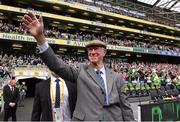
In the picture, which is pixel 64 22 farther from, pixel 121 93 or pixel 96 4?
pixel 121 93

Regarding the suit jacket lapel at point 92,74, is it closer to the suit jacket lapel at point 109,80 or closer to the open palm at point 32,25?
the suit jacket lapel at point 109,80

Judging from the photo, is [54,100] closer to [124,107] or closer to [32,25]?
[124,107]

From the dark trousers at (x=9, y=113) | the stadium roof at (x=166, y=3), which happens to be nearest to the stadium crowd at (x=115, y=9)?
the stadium roof at (x=166, y=3)

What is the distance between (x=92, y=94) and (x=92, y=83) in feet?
0.36

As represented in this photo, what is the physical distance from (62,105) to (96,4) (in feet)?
128

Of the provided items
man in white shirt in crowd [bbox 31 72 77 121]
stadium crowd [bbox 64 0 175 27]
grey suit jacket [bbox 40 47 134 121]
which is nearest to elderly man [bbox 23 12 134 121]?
grey suit jacket [bbox 40 47 134 121]

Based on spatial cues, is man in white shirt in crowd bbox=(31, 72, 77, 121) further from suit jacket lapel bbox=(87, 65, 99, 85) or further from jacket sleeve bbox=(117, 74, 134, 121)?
jacket sleeve bbox=(117, 74, 134, 121)

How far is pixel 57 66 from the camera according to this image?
2.57 meters

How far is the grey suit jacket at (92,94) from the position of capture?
2.51 m

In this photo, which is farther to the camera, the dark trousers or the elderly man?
the dark trousers

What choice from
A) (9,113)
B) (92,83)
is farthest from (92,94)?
A: (9,113)

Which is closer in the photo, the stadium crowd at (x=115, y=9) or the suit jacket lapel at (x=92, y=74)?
the suit jacket lapel at (x=92, y=74)

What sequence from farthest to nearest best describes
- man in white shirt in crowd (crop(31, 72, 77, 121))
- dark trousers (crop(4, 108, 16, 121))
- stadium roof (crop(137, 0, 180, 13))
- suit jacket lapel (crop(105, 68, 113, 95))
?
stadium roof (crop(137, 0, 180, 13)), dark trousers (crop(4, 108, 16, 121)), man in white shirt in crowd (crop(31, 72, 77, 121)), suit jacket lapel (crop(105, 68, 113, 95))

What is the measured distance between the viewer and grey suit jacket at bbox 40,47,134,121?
8.24ft
